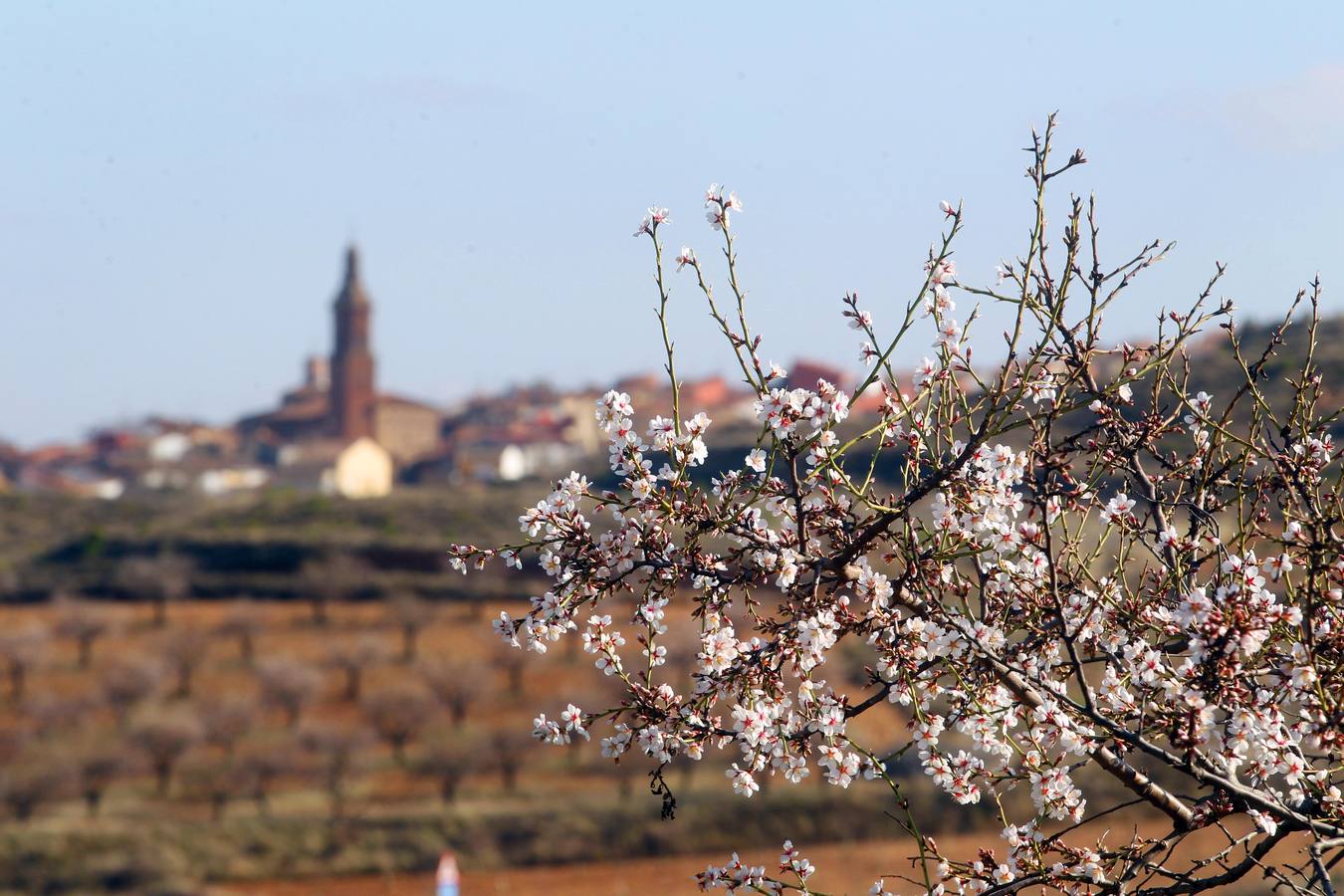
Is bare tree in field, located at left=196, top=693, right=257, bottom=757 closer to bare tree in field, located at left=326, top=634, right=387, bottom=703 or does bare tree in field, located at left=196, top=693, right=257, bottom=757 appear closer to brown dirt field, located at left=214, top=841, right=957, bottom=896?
bare tree in field, located at left=326, top=634, right=387, bottom=703

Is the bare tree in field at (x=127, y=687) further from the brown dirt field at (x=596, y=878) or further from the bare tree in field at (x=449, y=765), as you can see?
the brown dirt field at (x=596, y=878)

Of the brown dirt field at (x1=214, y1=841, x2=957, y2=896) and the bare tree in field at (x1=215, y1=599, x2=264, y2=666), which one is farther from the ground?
the bare tree in field at (x1=215, y1=599, x2=264, y2=666)

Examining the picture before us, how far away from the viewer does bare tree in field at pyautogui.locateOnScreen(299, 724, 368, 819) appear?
39125 millimetres

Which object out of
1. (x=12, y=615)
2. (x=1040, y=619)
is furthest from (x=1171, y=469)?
(x=12, y=615)

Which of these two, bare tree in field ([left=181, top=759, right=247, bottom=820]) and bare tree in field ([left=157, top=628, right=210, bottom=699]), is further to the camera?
bare tree in field ([left=157, top=628, right=210, bottom=699])

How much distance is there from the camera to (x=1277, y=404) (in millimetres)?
50438

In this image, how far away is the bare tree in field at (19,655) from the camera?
45156 mm

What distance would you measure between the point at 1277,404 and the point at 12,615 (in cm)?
4194

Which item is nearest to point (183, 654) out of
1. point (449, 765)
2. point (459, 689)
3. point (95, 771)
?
point (95, 771)

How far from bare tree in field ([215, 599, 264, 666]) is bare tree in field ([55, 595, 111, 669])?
3.52 m

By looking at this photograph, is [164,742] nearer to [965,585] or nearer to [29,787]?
[29,787]

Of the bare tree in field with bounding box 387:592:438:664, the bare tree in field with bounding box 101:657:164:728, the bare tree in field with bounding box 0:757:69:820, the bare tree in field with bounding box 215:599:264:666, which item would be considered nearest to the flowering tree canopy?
the bare tree in field with bounding box 0:757:69:820

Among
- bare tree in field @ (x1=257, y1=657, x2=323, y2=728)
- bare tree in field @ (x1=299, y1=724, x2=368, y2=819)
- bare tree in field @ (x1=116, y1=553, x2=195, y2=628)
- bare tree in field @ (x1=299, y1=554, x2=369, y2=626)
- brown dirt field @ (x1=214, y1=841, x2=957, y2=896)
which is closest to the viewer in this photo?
brown dirt field @ (x1=214, y1=841, x2=957, y2=896)

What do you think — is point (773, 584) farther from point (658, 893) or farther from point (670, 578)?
point (658, 893)
